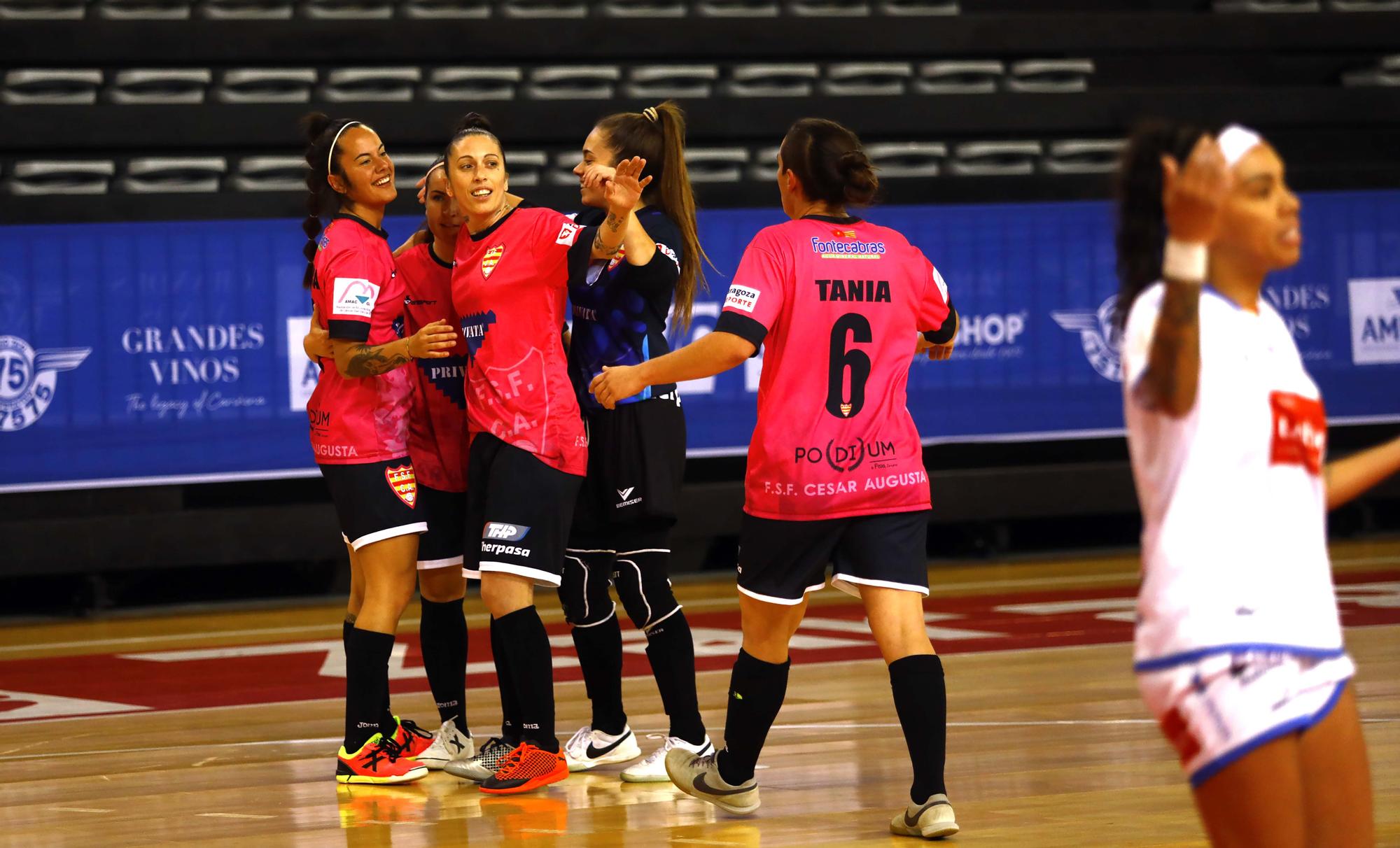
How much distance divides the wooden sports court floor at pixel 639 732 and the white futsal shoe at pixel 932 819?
0.19 ft

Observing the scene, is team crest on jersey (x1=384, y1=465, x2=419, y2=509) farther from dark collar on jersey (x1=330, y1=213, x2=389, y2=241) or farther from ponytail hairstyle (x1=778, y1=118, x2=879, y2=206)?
ponytail hairstyle (x1=778, y1=118, x2=879, y2=206)

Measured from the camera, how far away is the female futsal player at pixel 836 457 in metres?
4.03

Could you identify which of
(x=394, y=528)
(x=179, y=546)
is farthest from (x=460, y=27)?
(x=394, y=528)

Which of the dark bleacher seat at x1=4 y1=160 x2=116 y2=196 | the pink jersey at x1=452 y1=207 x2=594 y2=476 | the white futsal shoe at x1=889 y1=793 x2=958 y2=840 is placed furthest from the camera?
the dark bleacher seat at x1=4 y1=160 x2=116 y2=196

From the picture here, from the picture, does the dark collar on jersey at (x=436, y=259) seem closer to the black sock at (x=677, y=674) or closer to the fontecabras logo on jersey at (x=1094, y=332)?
the black sock at (x=677, y=674)

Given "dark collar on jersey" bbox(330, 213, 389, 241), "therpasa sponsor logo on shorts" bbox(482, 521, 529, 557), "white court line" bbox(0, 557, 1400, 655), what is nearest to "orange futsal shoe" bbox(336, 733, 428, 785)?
"therpasa sponsor logo on shorts" bbox(482, 521, 529, 557)

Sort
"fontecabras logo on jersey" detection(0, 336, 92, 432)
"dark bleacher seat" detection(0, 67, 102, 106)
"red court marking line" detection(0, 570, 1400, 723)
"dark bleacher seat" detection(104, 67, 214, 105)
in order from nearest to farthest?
"red court marking line" detection(0, 570, 1400, 723) → "fontecabras logo on jersey" detection(0, 336, 92, 432) → "dark bleacher seat" detection(0, 67, 102, 106) → "dark bleacher seat" detection(104, 67, 214, 105)

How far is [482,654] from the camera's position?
7746mm

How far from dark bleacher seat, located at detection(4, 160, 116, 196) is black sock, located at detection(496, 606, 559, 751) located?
6481 mm

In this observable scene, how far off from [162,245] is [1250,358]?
8.18 metres

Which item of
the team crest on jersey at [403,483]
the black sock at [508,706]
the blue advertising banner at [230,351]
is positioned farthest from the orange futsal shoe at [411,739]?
the blue advertising banner at [230,351]

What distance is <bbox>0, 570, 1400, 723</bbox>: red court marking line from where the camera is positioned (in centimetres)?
689

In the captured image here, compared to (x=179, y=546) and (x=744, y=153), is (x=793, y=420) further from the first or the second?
(x=744, y=153)

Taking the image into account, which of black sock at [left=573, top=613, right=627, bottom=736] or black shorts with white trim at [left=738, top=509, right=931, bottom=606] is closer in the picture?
black shorts with white trim at [left=738, top=509, right=931, bottom=606]
